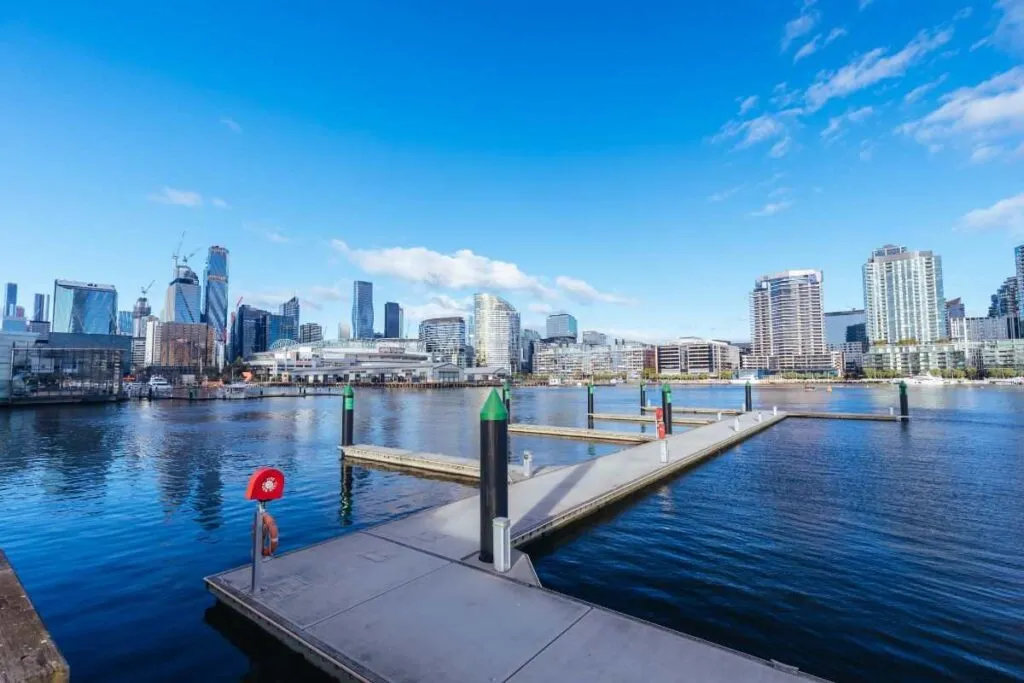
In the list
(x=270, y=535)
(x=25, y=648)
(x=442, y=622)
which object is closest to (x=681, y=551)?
(x=442, y=622)

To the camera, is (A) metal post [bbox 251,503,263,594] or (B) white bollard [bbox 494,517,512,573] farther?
(B) white bollard [bbox 494,517,512,573]

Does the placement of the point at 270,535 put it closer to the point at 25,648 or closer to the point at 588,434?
the point at 25,648

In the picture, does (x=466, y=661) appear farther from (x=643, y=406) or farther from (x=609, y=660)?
(x=643, y=406)

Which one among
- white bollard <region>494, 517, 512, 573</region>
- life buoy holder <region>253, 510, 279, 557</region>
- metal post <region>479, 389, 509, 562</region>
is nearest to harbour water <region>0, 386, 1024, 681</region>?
life buoy holder <region>253, 510, 279, 557</region>

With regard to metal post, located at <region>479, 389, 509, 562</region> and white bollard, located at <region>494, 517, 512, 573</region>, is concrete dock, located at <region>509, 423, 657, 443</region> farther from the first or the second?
white bollard, located at <region>494, 517, 512, 573</region>

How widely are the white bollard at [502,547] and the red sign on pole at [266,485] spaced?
14.3 feet

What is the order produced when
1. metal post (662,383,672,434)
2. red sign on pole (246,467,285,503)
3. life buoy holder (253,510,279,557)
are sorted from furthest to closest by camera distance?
metal post (662,383,672,434)
life buoy holder (253,510,279,557)
red sign on pole (246,467,285,503)

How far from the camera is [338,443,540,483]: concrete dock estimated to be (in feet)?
78.0

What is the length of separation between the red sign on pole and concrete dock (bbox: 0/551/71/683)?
3.11 meters

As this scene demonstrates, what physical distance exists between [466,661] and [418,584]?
2.98 metres

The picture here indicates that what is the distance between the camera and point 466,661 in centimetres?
668

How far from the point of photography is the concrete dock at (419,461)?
23.8m

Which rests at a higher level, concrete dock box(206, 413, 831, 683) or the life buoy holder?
the life buoy holder

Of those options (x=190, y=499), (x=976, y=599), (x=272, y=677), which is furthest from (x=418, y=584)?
(x=190, y=499)
